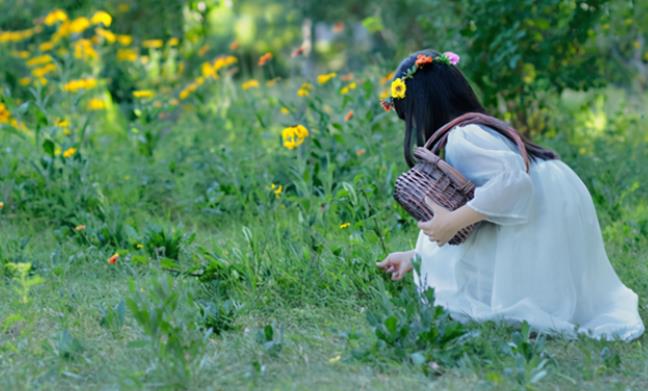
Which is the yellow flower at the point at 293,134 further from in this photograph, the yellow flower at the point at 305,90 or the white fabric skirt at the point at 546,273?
the white fabric skirt at the point at 546,273

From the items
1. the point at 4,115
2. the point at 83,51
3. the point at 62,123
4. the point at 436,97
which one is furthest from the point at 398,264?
the point at 4,115

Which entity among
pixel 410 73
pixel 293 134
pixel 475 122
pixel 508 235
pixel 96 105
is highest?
pixel 410 73

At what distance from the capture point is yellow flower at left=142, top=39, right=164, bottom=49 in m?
6.63

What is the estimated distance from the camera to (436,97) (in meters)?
2.96

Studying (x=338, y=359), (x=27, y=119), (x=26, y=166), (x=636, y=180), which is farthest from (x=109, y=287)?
(x=27, y=119)

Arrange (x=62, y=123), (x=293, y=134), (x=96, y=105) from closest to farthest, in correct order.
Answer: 1. (x=293, y=134)
2. (x=62, y=123)
3. (x=96, y=105)

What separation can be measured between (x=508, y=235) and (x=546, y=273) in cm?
16

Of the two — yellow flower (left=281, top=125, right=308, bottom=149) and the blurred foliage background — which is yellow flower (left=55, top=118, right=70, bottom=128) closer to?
the blurred foliage background

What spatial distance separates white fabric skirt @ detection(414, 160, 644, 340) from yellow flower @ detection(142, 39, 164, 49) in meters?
4.16

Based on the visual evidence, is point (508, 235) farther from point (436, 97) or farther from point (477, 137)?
point (436, 97)

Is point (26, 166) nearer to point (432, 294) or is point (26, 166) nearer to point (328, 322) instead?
point (328, 322)

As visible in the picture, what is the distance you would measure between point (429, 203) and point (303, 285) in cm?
64

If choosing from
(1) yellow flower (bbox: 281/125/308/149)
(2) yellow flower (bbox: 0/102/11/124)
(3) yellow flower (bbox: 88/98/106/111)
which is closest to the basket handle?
(1) yellow flower (bbox: 281/125/308/149)

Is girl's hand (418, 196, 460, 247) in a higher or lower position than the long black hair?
lower
